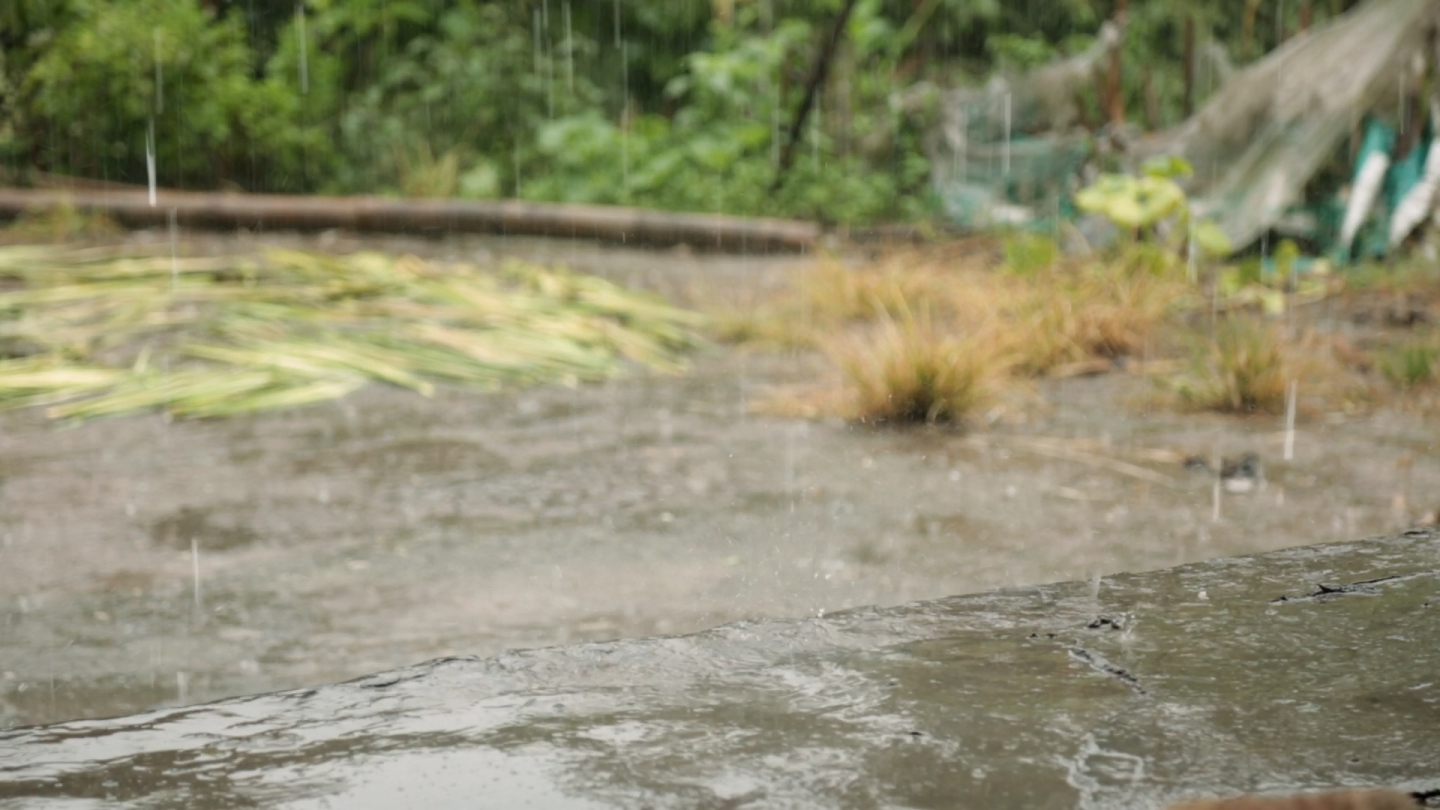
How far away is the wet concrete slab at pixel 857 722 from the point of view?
122 centimetres

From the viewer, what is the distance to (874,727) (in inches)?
52.8

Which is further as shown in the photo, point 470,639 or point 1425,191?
point 1425,191

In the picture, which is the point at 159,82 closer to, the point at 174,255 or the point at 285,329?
the point at 174,255

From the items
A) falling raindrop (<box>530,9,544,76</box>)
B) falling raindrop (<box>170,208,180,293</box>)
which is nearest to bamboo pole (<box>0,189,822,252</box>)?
falling raindrop (<box>170,208,180,293</box>)

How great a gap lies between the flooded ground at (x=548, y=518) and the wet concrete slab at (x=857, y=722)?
0.79 metres

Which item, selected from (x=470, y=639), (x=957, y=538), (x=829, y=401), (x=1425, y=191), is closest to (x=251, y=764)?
(x=470, y=639)

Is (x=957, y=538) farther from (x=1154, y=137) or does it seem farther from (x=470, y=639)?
(x=1154, y=137)

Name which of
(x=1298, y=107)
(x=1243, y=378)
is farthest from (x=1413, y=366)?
(x=1298, y=107)

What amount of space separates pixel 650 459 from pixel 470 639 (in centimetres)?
134

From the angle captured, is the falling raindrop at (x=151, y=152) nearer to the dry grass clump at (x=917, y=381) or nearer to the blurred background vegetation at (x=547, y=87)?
the blurred background vegetation at (x=547, y=87)

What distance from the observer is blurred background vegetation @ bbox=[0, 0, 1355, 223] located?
27.3ft

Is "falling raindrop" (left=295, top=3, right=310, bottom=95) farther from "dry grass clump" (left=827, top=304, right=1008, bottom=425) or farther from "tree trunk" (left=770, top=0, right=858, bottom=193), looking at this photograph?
"dry grass clump" (left=827, top=304, right=1008, bottom=425)

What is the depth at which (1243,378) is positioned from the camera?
4.21m

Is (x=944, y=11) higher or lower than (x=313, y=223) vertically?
higher
